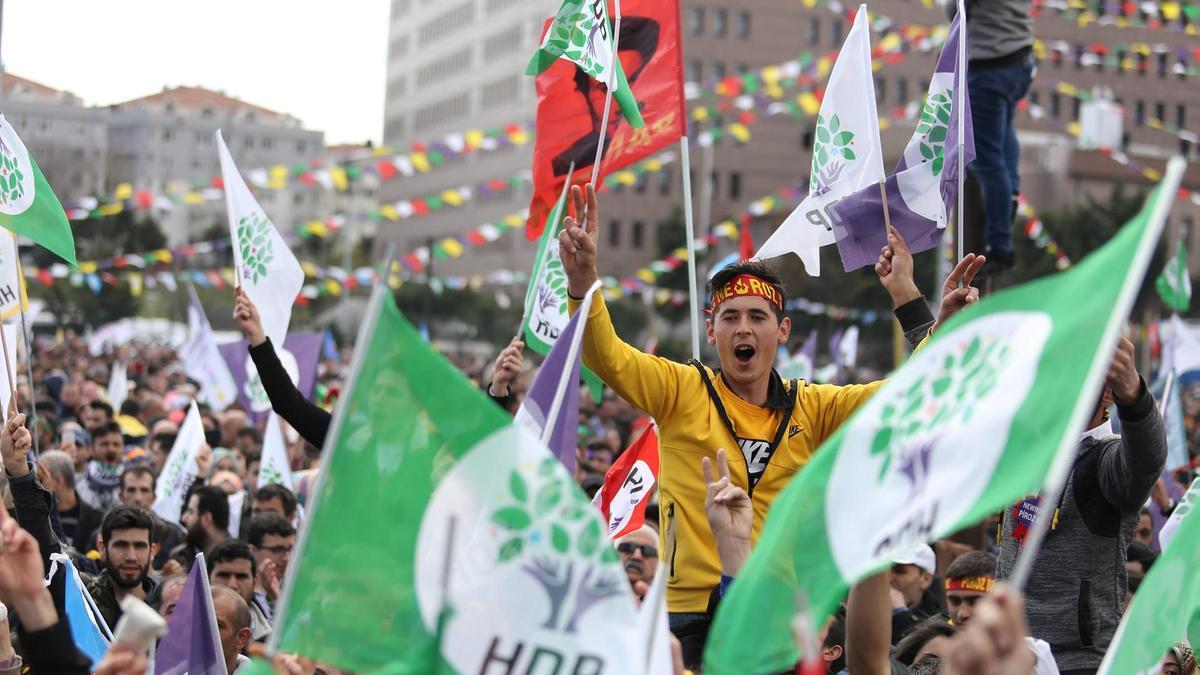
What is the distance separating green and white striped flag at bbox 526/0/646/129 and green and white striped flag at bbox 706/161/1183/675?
4.10 m

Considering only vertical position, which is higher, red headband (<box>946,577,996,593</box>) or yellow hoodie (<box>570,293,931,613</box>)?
yellow hoodie (<box>570,293,931,613</box>)

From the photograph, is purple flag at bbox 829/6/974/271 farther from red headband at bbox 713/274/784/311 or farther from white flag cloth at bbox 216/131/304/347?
white flag cloth at bbox 216/131/304/347

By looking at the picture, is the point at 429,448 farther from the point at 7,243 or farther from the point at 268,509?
the point at 268,509

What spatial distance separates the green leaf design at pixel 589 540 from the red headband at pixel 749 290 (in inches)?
81.0

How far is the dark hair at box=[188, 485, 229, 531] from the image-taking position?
31.3 feet

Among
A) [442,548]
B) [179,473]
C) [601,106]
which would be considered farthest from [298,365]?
[442,548]

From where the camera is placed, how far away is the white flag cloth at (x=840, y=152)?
22.4 ft

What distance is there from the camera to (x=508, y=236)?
281ft

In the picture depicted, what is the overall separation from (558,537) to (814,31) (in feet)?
266

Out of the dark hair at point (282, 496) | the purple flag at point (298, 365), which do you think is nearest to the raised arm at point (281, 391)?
the dark hair at point (282, 496)

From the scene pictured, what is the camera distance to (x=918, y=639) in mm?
6867

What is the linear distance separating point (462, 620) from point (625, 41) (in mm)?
4956

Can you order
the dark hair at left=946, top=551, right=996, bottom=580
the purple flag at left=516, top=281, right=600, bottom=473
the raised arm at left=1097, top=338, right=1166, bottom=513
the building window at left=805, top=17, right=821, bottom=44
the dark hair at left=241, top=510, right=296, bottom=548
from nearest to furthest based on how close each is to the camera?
the raised arm at left=1097, top=338, right=1166, bottom=513
the purple flag at left=516, top=281, right=600, bottom=473
the dark hair at left=946, top=551, right=996, bottom=580
the dark hair at left=241, top=510, right=296, bottom=548
the building window at left=805, top=17, right=821, bottom=44

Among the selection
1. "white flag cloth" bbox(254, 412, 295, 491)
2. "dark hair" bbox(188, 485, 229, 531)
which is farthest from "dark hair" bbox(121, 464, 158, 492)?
"dark hair" bbox(188, 485, 229, 531)
